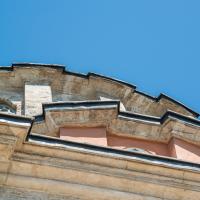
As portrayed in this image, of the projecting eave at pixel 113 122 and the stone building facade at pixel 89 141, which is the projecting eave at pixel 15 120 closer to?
the stone building facade at pixel 89 141

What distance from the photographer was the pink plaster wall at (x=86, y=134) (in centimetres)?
941

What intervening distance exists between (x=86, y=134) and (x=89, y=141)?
0.27 m

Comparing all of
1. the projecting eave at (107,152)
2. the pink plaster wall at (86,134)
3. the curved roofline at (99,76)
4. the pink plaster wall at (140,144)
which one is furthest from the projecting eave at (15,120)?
the curved roofline at (99,76)

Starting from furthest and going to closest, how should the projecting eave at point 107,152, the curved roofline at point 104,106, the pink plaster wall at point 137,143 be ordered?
the curved roofline at point 104,106 → the pink plaster wall at point 137,143 → the projecting eave at point 107,152

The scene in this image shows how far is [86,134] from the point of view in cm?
959

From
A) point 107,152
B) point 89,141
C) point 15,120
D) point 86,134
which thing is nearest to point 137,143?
point 86,134

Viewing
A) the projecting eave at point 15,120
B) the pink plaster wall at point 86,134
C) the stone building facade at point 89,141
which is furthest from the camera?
the pink plaster wall at point 86,134

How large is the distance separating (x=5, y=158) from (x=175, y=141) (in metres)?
4.10

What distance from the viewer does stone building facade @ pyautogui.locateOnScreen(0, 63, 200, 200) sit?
6984 millimetres

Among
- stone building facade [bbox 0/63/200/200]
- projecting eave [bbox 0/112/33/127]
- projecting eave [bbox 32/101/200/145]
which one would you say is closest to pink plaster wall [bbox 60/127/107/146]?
stone building facade [bbox 0/63/200/200]

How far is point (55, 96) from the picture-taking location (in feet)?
44.5

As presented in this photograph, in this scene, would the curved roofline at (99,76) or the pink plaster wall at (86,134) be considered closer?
the pink plaster wall at (86,134)

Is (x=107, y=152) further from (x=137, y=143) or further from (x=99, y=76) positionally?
(x=99, y=76)

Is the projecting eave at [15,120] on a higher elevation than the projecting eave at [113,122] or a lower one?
lower
